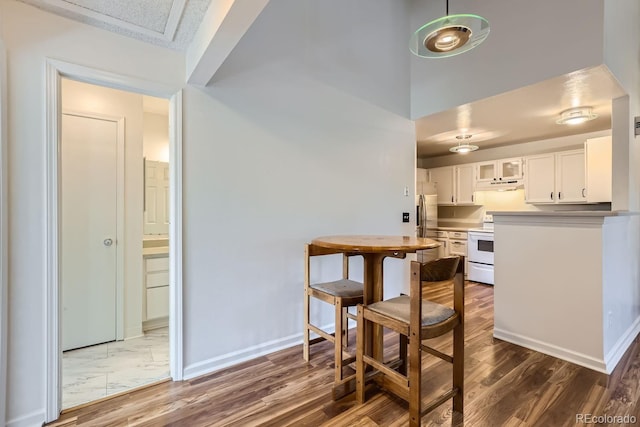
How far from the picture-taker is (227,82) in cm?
225

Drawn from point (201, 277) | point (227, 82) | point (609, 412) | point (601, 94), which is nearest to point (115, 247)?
point (201, 277)

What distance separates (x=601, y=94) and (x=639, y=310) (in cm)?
229

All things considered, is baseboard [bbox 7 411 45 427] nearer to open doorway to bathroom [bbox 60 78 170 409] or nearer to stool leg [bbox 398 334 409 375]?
open doorway to bathroom [bbox 60 78 170 409]

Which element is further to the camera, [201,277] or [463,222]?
[463,222]

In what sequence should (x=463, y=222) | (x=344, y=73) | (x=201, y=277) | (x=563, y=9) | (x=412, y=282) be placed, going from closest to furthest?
1. (x=412, y=282)
2. (x=201, y=277)
3. (x=563, y=9)
4. (x=344, y=73)
5. (x=463, y=222)

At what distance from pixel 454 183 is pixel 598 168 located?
6.86 ft

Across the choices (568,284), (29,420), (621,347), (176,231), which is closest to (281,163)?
(176,231)

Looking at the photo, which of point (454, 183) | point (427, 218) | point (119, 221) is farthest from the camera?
point (454, 183)

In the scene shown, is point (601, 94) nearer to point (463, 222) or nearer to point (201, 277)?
point (463, 222)

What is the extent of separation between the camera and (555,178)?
4.41m

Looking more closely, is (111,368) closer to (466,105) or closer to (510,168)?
(466,105)

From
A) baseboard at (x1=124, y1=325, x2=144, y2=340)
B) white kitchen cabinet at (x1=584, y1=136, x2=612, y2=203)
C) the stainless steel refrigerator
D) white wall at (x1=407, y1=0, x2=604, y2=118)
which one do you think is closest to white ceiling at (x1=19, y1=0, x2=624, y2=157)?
white wall at (x1=407, y1=0, x2=604, y2=118)

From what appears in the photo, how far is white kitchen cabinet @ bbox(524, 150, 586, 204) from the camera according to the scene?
13.7 feet

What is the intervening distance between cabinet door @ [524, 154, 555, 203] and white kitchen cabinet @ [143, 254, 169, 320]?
5283 millimetres
